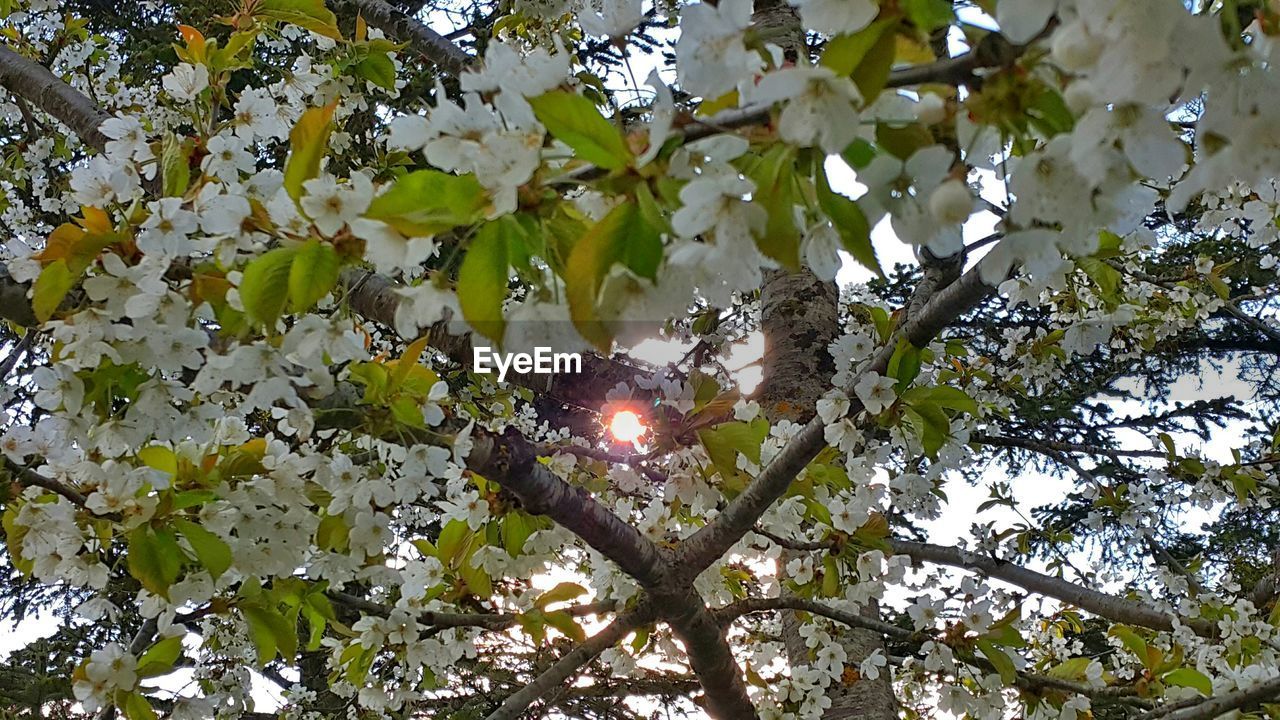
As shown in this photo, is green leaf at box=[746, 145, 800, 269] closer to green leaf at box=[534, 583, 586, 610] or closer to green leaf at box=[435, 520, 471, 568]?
green leaf at box=[435, 520, 471, 568]

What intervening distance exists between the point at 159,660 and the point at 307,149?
0.87m

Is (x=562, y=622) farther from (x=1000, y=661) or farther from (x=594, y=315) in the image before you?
(x=594, y=315)

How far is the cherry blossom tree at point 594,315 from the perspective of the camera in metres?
0.56

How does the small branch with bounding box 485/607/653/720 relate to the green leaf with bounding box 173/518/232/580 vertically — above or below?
→ above

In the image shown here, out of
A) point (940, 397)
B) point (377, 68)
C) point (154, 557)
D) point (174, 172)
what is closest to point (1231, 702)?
point (940, 397)

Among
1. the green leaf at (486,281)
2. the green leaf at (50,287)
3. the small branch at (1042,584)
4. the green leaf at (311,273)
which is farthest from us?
the small branch at (1042,584)

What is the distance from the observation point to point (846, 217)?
625mm

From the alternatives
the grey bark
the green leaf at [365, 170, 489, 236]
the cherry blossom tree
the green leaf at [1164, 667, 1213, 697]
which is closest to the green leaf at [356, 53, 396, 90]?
the cherry blossom tree

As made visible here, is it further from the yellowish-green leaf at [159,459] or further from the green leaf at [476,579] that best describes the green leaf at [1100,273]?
the yellowish-green leaf at [159,459]

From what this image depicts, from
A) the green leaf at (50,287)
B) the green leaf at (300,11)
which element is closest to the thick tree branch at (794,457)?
the green leaf at (50,287)

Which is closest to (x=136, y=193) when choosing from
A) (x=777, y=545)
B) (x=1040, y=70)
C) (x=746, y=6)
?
(x=746, y=6)

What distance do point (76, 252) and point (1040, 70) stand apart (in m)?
0.93

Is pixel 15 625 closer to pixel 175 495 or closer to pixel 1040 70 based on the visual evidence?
pixel 175 495

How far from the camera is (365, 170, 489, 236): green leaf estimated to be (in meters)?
0.65
